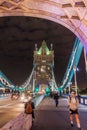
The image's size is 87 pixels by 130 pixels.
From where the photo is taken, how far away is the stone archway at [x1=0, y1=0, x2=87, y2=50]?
52.1ft

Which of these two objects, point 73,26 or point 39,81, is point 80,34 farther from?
point 39,81

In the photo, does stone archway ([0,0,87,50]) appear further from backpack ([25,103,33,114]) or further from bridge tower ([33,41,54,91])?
bridge tower ([33,41,54,91])

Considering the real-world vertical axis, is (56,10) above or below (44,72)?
below

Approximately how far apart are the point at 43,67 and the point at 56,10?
15817cm

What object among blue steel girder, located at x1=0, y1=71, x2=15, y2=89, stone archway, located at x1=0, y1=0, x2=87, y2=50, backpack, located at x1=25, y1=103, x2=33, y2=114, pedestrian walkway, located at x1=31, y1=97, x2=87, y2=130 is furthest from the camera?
blue steel girder, located at x1=0, y1=71, x2=15, y2=89

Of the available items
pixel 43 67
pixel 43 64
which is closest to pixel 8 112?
pixel 43 67

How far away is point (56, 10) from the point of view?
56.0ft

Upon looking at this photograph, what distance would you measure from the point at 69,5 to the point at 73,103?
7440 mm

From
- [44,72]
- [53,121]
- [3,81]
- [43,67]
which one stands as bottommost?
[53,121]

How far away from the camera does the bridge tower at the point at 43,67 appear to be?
15400 centimetres

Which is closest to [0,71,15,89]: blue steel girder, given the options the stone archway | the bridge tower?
the bridge tower

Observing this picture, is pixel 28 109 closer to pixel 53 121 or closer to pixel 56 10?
pixel 53 121

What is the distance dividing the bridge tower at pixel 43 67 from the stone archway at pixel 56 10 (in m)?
126

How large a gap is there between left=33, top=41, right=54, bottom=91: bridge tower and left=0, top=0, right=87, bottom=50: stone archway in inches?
4942
